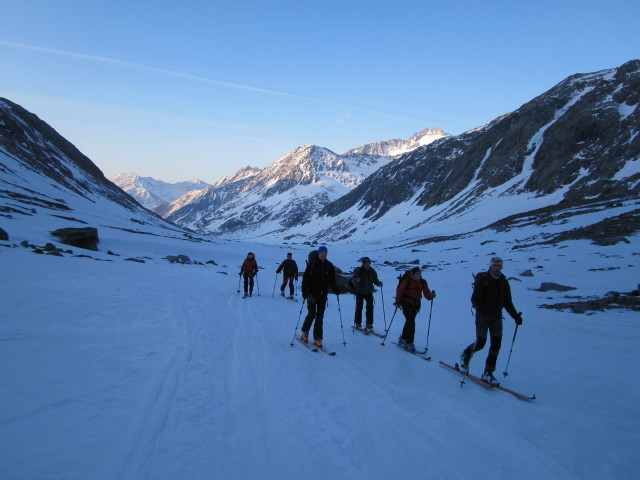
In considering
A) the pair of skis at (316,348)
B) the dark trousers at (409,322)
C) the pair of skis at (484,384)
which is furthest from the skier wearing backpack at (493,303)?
the pair of skis at (316,348)

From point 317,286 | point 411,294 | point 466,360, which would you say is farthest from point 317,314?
point 466,360

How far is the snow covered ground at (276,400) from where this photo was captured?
406cm

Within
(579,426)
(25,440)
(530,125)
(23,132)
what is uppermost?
(530,125)

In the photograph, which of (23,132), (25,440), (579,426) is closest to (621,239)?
(579,426)

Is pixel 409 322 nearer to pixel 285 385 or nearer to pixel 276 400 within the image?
pixel 285 385

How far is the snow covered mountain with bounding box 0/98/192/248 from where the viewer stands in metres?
33.8

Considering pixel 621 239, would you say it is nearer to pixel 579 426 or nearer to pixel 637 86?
pixel 579 426

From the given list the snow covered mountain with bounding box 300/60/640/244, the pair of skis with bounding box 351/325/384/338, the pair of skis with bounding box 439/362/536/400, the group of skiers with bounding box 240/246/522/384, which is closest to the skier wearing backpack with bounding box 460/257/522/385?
the group of skiers with bounding box 240/246/522/384

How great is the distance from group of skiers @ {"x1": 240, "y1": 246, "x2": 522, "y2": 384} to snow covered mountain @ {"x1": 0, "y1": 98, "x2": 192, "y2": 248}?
23119 mm

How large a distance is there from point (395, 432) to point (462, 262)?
1132 inches

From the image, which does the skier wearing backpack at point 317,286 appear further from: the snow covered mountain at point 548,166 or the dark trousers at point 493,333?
the snow covered mountain at point 548,166

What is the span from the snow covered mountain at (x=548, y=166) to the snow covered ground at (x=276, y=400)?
2783 cm

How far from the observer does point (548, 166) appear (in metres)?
75.2

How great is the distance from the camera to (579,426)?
5570 mm
